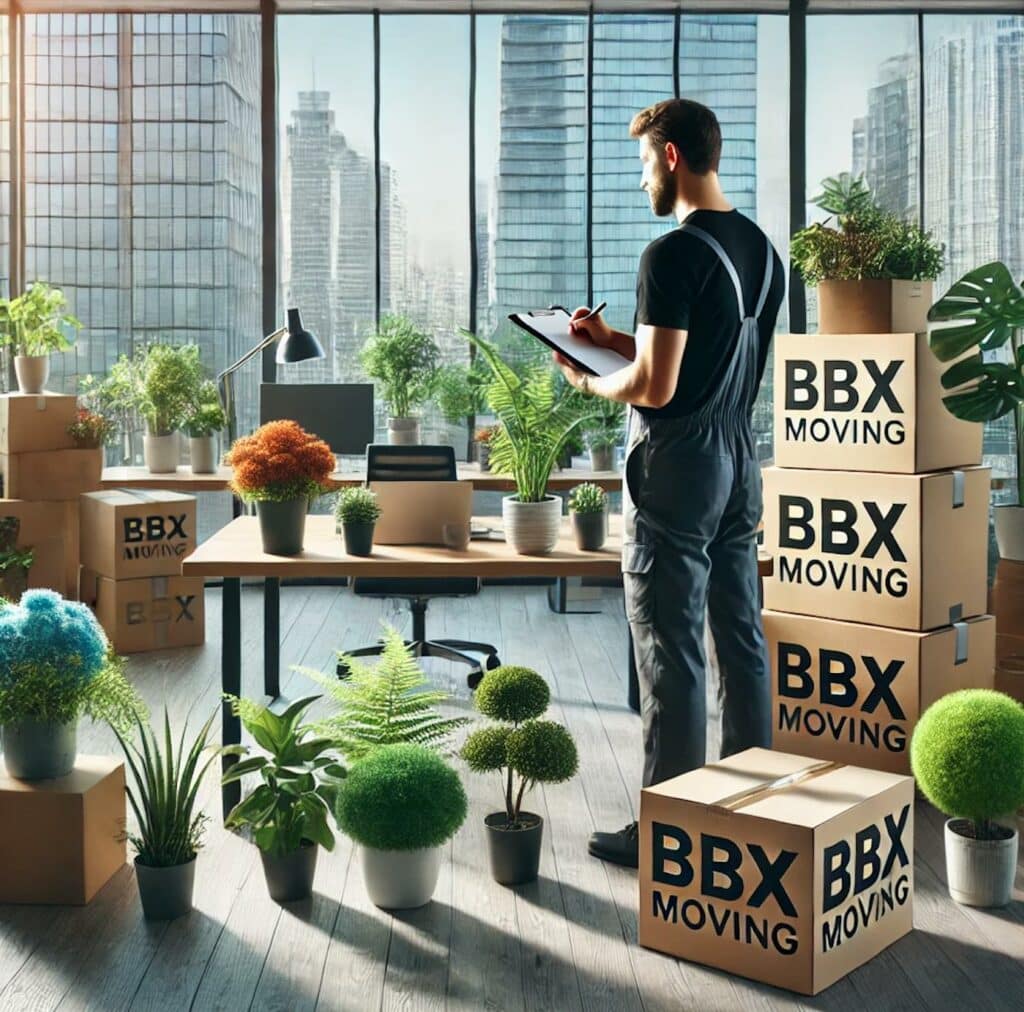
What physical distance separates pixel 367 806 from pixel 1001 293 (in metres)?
2.68

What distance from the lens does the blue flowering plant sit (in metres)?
2.92

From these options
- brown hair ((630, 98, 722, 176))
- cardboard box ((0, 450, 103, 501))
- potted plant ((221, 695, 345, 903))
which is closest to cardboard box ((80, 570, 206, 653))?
cardboard box ((0, 450, 103, 501))

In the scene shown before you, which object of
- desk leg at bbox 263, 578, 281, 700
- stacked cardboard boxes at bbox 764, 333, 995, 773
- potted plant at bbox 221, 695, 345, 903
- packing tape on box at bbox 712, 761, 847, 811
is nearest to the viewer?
packing tape on box at bbox 712, 761, 847, 811

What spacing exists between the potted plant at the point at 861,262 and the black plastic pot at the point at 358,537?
1.40 meters

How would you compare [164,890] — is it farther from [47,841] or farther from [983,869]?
[983,869]

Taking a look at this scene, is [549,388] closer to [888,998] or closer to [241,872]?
[241,872]

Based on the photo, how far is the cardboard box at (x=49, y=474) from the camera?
5.99 metres

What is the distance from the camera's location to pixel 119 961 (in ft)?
8.87

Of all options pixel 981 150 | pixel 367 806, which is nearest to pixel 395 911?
pixel 367 806

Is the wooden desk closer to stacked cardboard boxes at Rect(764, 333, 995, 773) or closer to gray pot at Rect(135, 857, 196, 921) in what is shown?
stacked cardboard boxes at Rect(764, 333, 995, 773)

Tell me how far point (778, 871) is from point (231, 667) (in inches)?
62.9

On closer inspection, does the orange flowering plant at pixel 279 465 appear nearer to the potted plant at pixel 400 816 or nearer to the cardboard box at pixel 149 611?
the potted plant at pixel 400 816

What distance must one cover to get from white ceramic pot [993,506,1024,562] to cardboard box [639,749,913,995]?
193 cm

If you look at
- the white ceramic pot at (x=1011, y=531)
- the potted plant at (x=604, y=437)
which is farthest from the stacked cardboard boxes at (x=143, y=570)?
the white ceramic pot at (x=1011, y=531)
